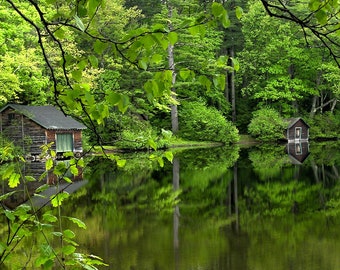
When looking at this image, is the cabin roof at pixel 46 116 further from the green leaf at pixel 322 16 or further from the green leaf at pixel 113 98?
the green leaf at pixel 322 16

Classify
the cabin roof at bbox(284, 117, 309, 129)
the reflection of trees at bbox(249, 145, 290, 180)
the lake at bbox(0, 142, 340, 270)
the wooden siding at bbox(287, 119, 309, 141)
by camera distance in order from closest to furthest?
1. the lake at bbox(0, 142, 340, 270)
2. the reflection of trees at bbox(249, 145, 290, 180)
3. the cabin roof at bbox(284, 117, 309, 129)
4. the wooden siding at bbox(287, 119, 309, 141)

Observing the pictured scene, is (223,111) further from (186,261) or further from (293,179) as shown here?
(186,261)

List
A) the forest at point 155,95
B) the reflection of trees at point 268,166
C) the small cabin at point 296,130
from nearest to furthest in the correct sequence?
the forest at point 155,95, the reflection of trees at point 268,166, the small cabin at point 296,130

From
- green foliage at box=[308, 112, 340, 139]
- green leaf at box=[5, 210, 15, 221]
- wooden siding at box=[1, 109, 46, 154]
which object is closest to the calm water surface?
green leaf at box=[5, 210, 15, 221]

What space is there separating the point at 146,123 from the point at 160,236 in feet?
90.6

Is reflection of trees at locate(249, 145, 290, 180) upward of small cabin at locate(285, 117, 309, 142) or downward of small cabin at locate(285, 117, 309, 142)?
downward

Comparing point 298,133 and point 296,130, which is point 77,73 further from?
point 298,133

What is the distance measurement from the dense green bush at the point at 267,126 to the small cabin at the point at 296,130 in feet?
2.26

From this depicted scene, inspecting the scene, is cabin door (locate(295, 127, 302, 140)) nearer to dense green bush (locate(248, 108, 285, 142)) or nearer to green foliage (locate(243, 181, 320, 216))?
dense green bush (locate(248, 108, 285, 142))

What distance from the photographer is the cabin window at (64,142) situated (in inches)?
1195

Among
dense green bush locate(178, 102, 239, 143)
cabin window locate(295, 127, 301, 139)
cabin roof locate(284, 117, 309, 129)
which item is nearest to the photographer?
dense green bush locate(178, 102, 239, 143)

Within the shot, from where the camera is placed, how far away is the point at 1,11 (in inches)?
1052

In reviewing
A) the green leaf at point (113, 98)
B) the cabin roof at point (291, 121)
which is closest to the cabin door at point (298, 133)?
the cabin roof at point (291, 121)

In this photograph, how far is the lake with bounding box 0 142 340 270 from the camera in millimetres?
8625
